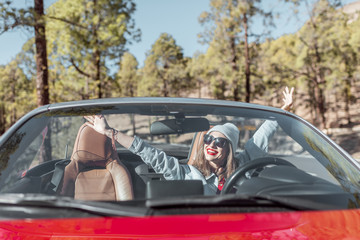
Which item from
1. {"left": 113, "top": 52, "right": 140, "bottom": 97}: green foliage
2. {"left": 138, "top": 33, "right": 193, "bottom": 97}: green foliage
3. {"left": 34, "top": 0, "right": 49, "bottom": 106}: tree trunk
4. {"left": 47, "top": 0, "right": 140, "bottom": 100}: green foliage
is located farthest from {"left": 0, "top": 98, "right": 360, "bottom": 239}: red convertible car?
{"left": 113, "top": 52, "right": 140, "bottom": 97}: green foliage

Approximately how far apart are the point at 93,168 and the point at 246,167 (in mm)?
934

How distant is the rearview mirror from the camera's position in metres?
2.51

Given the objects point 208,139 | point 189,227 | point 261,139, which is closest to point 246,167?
point 208,139

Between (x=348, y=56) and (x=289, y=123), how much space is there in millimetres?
38380

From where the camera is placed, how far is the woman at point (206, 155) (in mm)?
2342

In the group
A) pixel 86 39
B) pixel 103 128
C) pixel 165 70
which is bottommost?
pixel 103 128

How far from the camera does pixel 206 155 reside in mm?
2529

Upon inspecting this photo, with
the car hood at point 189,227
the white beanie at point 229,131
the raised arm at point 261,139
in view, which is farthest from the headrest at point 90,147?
the raised arm at point 261,139

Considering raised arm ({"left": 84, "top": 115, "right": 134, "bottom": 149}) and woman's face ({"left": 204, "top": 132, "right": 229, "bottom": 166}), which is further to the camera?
woman's face ({"left": 204, "top": 132, "right": 229, "bottom": 166})

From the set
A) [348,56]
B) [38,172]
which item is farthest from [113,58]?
[348,56]

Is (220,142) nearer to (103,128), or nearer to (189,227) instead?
(103,128)

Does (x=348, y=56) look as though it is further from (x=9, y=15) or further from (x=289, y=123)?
(x=289, y=123)

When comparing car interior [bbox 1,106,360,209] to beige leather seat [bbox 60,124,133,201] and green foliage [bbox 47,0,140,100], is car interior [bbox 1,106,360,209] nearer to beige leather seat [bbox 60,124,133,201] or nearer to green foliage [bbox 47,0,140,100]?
beige leather seat [bbox 60,124,133,201]

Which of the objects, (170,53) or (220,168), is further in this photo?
(170,53)
